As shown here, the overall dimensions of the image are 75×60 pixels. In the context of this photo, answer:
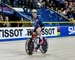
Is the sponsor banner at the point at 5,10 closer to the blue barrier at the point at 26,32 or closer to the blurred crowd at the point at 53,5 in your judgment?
the blurred crowd at the point at 53,5

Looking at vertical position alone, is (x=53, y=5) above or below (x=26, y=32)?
above

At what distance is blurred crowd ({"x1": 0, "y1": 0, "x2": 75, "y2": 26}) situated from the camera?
20.6m

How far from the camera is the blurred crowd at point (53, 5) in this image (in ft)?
67.7

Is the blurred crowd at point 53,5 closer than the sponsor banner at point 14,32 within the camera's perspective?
No

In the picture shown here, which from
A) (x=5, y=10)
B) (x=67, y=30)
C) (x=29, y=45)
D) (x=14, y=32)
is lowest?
(x=67, y=30)

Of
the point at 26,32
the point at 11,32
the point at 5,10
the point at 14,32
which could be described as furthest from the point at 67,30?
the point at 11,32

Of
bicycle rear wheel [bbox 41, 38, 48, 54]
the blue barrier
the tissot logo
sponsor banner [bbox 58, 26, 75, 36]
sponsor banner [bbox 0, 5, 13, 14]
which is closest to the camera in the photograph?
bicycle rear wheel [bbox 41, 38, 48, 54]

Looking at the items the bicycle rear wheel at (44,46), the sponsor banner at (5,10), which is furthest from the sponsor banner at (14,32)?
the bicycle rear wheel at (44,46)

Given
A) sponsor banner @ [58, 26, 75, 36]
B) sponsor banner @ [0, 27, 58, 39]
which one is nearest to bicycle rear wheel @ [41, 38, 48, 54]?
sponsor banner @ [0, 27, 58, 39]

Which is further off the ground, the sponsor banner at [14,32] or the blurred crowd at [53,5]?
the blurred crowd at [53,5]

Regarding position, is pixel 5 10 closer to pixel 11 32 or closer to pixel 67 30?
pixel 11 32

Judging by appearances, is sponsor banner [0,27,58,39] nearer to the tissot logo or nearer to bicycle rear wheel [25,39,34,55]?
the tissot logo

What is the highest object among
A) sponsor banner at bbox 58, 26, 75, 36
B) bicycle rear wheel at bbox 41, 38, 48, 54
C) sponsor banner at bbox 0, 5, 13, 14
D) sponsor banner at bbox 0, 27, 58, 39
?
sponsor banner at bbox 0, 5, 13, 14

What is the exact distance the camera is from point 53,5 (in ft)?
76.3
